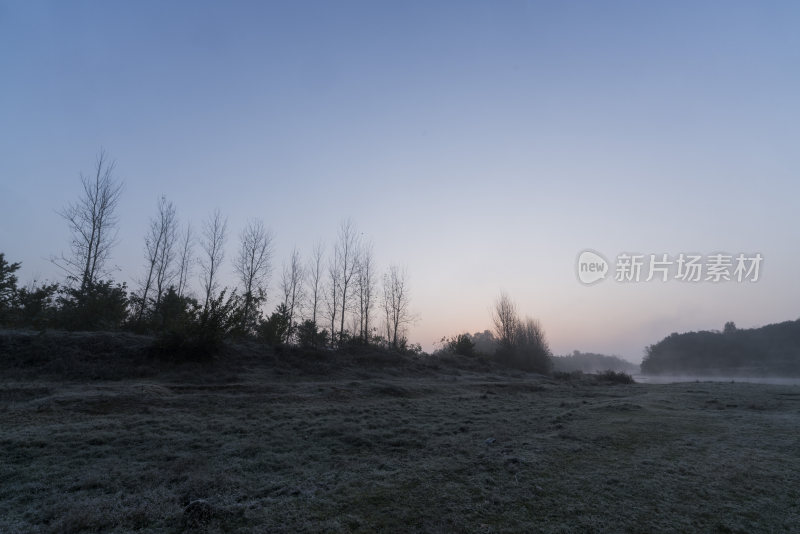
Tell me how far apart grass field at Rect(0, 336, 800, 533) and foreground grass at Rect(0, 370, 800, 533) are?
3 centimetres

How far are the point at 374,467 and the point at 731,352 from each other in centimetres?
6294

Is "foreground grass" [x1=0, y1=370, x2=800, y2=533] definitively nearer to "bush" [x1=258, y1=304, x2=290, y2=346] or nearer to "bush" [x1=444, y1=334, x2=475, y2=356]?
"bush" [x1=258, y1=304, x2=290, y2=346]

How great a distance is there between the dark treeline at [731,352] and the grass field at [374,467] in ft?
151

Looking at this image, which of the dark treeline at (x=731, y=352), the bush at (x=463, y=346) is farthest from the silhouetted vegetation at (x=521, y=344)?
the dark treeline at (x=731, y=352)

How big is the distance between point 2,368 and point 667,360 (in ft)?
227

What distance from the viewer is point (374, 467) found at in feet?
16.2

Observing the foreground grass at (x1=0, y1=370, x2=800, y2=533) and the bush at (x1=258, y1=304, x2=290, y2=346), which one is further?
the bush at (x1=258, y1=304, x2=290, y2=346)

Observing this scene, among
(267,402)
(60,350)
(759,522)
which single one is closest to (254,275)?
(60,350)

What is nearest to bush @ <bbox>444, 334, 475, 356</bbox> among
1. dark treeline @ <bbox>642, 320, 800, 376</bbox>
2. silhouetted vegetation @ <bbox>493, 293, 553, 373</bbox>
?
silhouetted vegetation @ <bbox>493, 293, 553, 373</bbox>

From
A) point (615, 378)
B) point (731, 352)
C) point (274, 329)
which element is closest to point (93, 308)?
point (274, 329)

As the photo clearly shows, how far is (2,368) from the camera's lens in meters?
11.1

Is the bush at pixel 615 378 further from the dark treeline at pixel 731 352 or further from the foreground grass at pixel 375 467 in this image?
the dark treeline at pixel 731 352

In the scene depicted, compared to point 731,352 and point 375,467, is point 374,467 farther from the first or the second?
point 731,352

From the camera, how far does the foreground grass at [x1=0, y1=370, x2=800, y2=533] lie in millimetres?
3516
